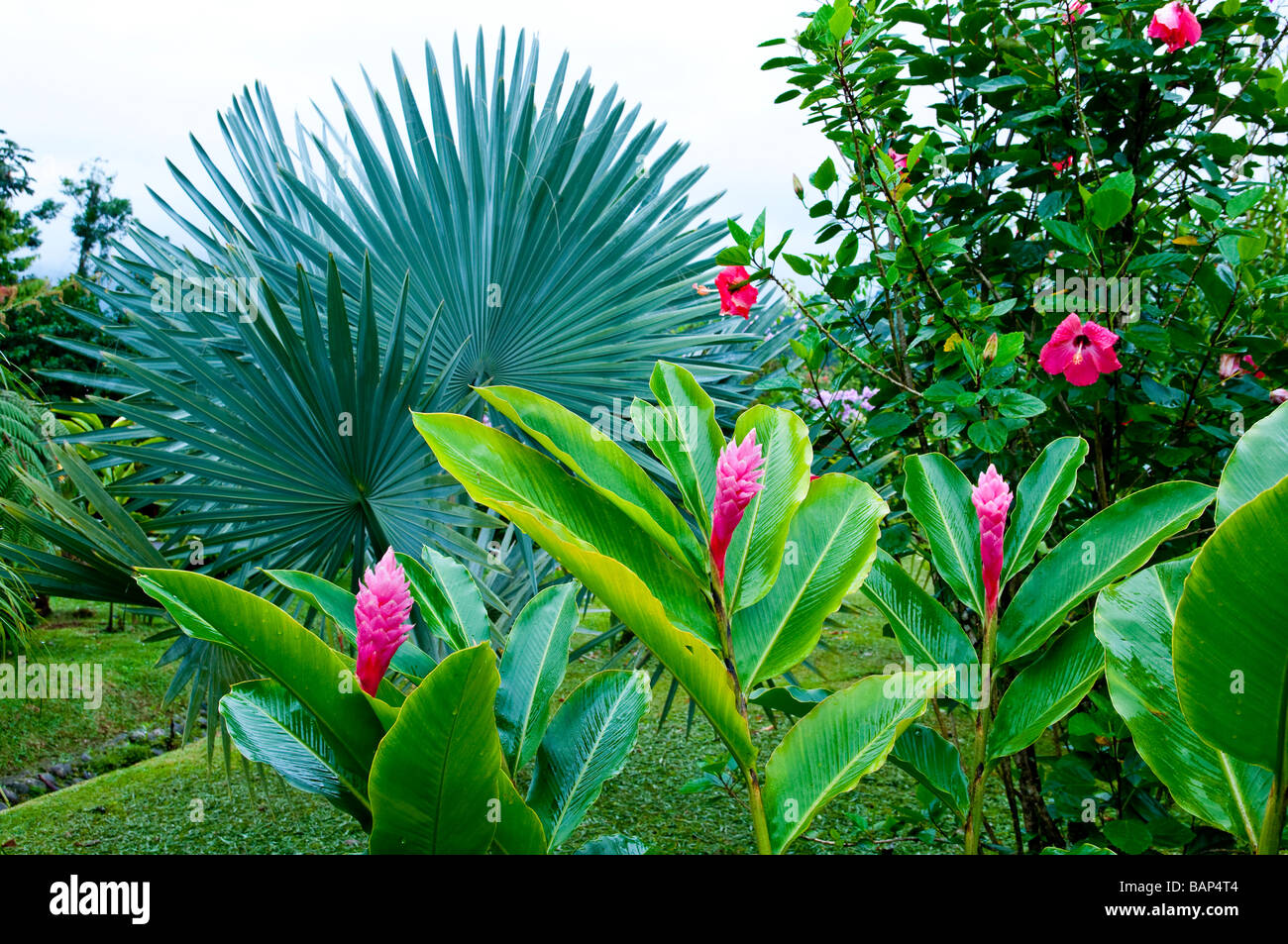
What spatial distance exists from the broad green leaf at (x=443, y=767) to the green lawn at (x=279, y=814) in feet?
5.43

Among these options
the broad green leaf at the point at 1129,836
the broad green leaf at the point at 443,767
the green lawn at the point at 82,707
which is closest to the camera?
the broad green leaf at the point at 443,767

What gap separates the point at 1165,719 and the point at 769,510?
28cm

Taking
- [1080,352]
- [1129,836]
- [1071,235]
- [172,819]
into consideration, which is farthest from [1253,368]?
[172,819]

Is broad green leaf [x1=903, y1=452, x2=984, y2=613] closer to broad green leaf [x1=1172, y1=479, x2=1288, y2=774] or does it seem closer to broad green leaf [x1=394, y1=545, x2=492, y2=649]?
broad green leaf [x1=1172, y1=479, x2=1288, y2=774]

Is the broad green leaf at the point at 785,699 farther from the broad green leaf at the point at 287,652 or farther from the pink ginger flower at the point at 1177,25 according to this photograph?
the pink ginger flower at the point at 1177,25

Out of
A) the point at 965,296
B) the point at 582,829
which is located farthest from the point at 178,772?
the point at 965,296

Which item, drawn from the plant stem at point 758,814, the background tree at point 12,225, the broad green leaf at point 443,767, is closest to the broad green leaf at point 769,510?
the plant stem at point 758,814

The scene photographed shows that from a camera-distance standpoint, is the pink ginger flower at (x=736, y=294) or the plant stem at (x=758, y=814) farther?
the pink ginger flower at (x=736, y=294)

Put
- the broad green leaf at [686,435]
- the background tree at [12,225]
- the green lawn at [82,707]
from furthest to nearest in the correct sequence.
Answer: the background tree at [12,225]
the green lawn at [82,707]
the broad green leaf at [686,435]

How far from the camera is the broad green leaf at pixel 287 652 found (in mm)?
410

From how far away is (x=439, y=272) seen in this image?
1.81 meters

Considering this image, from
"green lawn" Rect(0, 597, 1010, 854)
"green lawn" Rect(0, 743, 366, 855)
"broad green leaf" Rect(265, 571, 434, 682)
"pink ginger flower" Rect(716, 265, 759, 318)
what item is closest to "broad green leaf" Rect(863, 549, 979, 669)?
"broad green leaf" Rect(265, 571, 434, 682)
